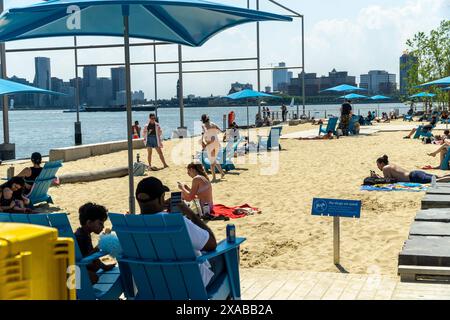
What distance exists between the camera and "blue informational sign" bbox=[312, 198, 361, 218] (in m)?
6.41

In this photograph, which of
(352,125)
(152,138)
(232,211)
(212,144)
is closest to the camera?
(232,211)

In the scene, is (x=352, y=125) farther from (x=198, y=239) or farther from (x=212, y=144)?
(x=198, y=239)

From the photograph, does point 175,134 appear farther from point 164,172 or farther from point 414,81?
point 414,81

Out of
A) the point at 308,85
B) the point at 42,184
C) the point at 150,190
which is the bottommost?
the point at 42,184

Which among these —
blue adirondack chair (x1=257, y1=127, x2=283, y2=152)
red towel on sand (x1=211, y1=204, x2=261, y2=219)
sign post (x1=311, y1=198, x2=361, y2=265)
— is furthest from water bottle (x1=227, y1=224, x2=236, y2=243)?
blue adirondack chair (x1=257, y1=127, x2=283, y2=152)

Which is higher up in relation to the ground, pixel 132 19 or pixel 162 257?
pixel 132 19

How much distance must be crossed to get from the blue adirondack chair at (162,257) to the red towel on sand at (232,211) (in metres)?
4.78

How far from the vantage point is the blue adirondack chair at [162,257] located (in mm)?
4219

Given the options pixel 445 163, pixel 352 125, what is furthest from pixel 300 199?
pixel 352 125

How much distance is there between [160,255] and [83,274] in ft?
1.89

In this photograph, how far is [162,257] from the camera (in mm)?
4336

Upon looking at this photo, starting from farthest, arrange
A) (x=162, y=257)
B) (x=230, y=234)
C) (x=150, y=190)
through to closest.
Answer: (x=230, y=234) < (x=150, y=190) < (x=162, y=257)
